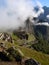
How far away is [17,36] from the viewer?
19475 cm

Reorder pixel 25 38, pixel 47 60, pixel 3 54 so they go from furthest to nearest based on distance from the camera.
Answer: pixel 25 38, pixel 47 60, pixel 3 54

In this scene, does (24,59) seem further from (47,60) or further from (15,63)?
(47,60)

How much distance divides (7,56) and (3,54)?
1660 millimetres

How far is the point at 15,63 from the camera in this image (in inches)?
2773

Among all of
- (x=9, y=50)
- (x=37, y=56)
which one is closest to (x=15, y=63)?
(x=9, y=50)

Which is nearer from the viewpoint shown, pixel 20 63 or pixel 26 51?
pixel 20 63

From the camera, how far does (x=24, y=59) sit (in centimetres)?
7238

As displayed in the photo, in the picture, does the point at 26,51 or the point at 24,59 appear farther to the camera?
the point at 26,51

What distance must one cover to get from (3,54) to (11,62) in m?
4.05

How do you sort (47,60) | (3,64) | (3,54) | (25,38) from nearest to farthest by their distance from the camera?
1. (3,64)
2. (3,54)
3. (47,60)
4. (25,38)

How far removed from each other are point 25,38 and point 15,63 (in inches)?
4795

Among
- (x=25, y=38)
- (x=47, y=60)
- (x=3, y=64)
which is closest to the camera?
(x=3, y=64)

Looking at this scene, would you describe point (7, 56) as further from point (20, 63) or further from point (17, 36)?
point (17, 36)

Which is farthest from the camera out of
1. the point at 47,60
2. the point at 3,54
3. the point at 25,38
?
the point at 25,38
